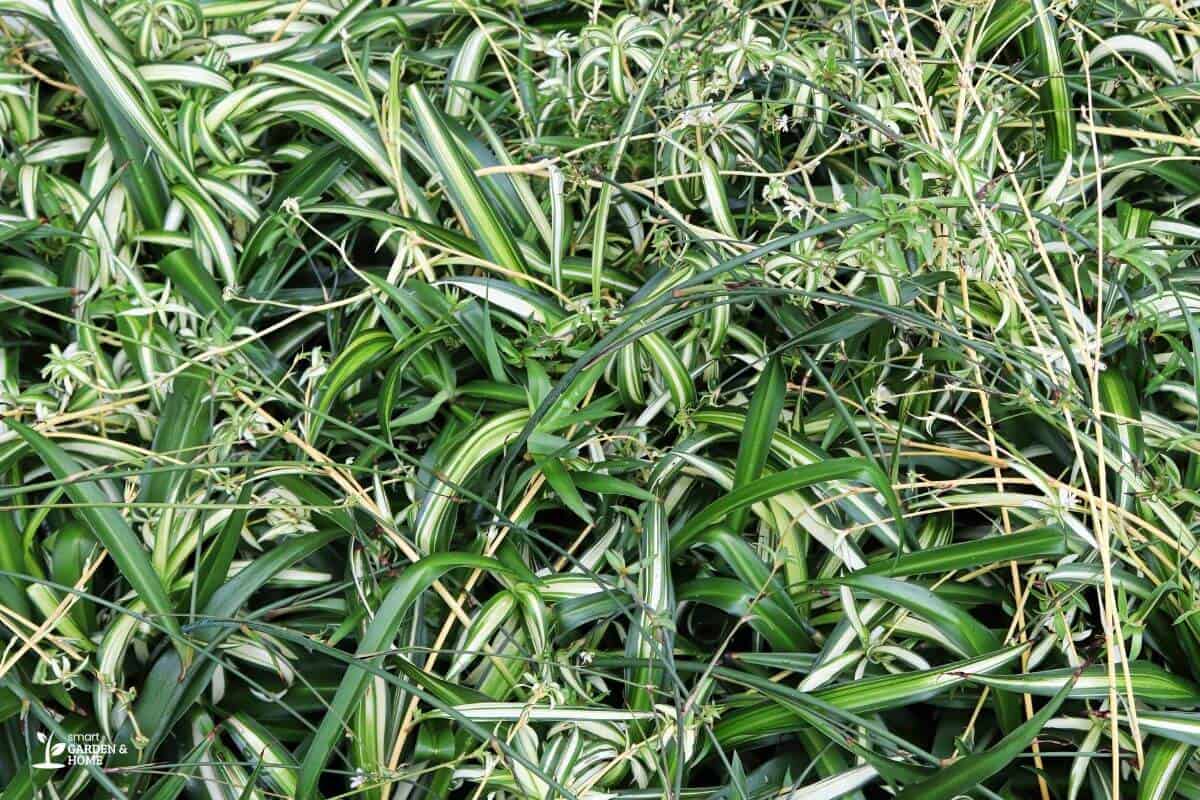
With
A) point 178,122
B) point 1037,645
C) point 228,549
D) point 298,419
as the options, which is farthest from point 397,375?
point 1037,645

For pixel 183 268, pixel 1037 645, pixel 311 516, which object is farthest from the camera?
pixel 183 268

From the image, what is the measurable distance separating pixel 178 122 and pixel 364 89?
22cm

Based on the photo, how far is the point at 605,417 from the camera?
3.18 ft

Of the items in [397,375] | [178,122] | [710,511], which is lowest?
[710,511]

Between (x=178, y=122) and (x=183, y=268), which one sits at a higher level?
(x=178, y=122)

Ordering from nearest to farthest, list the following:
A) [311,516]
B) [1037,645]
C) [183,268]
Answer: [1037,645], [311,516], [183,268]

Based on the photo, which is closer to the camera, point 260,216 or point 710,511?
point 710,511

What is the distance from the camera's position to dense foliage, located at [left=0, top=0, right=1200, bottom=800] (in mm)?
813

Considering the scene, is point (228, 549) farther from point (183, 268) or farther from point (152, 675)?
point (183, 268)

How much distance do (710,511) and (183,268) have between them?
595 mm

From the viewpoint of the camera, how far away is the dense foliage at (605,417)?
81 cm

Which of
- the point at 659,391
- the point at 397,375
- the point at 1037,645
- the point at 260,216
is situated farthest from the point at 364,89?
the point at 1037,645

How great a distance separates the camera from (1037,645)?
0.84 m

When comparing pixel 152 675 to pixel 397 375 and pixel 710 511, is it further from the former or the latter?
pixel 710 511
